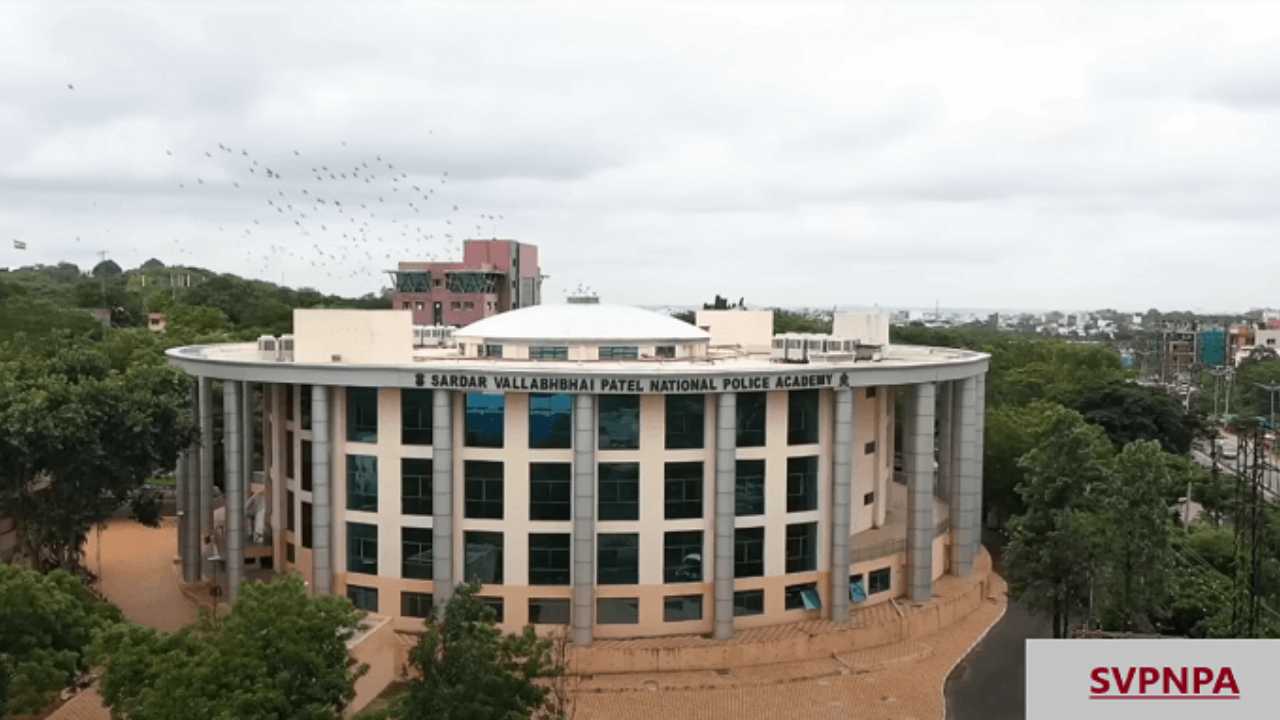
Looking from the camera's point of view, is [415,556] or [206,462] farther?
[206,462]

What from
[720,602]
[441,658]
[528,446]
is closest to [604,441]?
[528,446]

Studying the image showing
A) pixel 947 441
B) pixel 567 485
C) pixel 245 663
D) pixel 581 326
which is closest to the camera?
pixel 245 663

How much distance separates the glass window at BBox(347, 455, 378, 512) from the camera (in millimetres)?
44438

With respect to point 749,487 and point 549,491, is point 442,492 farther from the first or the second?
Answer: point 749,487

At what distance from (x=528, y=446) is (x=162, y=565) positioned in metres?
26.9

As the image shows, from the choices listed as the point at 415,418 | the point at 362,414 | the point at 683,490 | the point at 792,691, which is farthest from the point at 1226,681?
the point at 362,414

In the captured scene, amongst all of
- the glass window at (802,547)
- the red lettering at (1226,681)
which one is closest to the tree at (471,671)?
the red lettering at (1226,681)

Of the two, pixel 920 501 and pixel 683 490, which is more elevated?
pixel 683 490

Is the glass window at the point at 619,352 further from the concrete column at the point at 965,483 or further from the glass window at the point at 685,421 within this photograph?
the concrete column at the point at 965,483

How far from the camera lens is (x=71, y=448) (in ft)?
144

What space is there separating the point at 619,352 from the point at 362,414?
13.9 m

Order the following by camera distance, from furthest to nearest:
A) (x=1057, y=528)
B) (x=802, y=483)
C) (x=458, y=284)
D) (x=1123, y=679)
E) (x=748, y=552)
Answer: (x=458, y=284) → (x=802, y=483) → (x=748, y=552) → (x=1057, y=528) → (x=1123, y=679)

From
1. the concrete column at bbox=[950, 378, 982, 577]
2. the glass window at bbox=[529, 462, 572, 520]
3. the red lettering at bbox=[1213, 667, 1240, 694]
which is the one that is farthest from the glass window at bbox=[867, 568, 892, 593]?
the red lettering at bbox=[1213, 667, 1240, 694]

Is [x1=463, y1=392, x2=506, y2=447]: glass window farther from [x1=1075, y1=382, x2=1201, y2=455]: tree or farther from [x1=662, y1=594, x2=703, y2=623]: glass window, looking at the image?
[x1=1075, y1=382, x2=1201, y2=455]: tree
